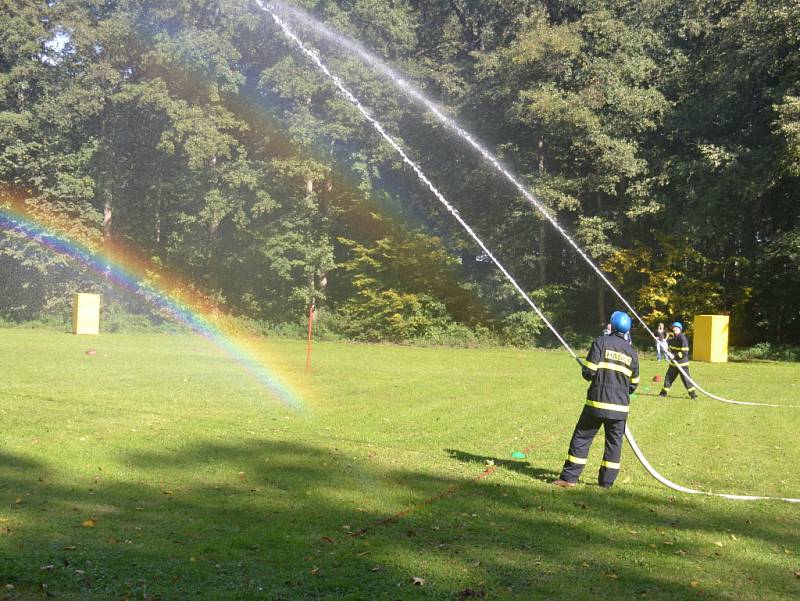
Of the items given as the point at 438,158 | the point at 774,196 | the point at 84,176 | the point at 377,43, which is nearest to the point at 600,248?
the point at 774,196

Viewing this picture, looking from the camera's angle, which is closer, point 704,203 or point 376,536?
point 376,536

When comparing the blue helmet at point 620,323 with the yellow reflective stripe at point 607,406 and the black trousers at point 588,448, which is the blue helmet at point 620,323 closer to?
the yellow reflective stripe at point 607,406

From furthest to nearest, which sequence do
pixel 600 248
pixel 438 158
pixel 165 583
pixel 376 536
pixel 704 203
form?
pixel 438 158 < pixel 600 248 < pixel 704 203 < pixel 376 536 < pixel 165 583

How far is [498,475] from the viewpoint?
10594 mm

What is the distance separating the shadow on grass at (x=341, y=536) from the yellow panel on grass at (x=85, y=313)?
3304 centimetres

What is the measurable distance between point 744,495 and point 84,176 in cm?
4835

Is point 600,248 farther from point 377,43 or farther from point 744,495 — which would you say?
point 744,495

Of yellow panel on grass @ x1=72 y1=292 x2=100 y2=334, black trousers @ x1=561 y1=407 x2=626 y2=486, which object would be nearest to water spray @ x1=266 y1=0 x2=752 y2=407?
yellow panel on grass @ x1=72 y1=292 x2=100 y2=334

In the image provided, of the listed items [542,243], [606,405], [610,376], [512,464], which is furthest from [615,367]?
[542,243]

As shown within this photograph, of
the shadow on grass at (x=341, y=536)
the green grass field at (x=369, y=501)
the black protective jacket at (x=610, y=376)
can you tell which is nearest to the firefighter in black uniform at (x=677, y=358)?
the green grass field at (x=369, y=501)

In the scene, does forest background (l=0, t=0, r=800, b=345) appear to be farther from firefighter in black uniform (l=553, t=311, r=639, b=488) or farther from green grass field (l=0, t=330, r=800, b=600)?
firefighter in black uniform (l=553, t=311, r=639, b=488)

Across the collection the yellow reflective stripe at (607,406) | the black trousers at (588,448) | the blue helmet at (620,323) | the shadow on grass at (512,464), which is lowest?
the shadow on grass at (512,464)

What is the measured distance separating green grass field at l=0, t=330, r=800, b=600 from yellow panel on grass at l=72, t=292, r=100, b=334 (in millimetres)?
24106

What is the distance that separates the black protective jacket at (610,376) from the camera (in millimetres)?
9875
